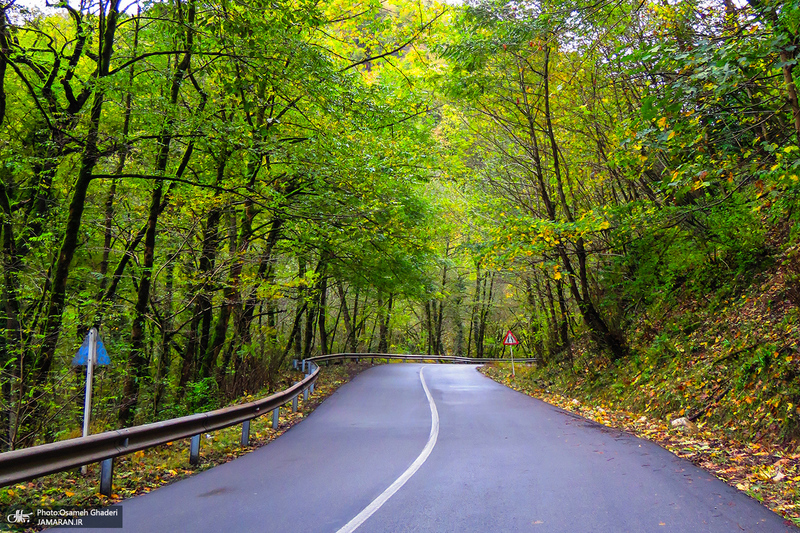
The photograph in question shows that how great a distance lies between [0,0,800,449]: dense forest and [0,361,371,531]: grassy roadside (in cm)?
160

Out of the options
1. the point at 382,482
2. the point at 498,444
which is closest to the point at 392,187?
the point at 498,444

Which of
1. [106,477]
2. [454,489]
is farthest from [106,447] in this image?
[454,489]

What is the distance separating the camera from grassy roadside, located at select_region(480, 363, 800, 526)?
516cm

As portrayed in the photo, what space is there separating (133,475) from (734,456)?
8098 millimetres

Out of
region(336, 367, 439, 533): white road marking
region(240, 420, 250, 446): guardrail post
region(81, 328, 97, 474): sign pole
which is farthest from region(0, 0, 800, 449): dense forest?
region(336, 367, 439, 533): white road marking

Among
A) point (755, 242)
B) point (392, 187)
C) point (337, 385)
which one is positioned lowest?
point (337, 385)

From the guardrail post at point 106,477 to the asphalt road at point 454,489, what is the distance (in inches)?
19.8

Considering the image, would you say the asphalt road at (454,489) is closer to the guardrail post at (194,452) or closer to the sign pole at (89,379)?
the guardrail post at (194,452)

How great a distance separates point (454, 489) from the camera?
561 centimetres

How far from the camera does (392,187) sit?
50.5ft

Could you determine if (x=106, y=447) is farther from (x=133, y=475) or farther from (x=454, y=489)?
(x=454, y=489)

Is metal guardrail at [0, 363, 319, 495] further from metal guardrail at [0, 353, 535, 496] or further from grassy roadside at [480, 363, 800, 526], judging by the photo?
grassy roadside at [480, 363, 800, 526]

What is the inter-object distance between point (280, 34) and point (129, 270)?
1027 centimetres

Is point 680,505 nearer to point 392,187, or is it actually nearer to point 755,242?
point 755,242
